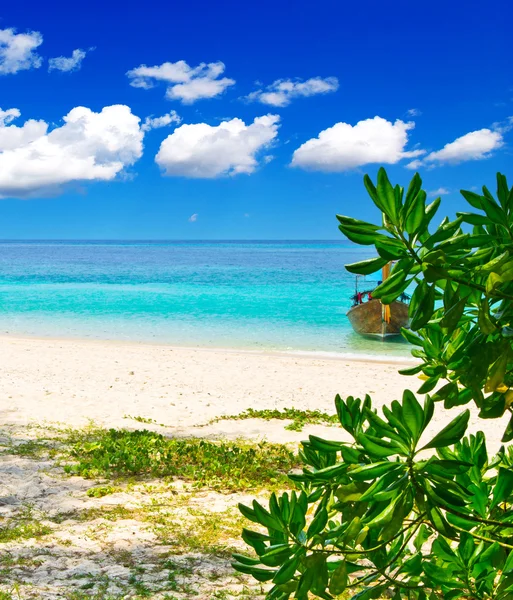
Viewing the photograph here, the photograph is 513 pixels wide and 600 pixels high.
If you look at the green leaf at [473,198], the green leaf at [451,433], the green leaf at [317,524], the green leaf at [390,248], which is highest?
the green leaf at [473,198]

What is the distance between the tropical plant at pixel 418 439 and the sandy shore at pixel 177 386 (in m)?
6.64

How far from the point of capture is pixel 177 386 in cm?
1248

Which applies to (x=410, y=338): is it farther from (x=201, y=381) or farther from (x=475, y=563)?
(x=201, y=381)

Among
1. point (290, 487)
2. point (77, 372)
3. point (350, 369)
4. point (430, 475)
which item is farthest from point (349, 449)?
point (350, 369)

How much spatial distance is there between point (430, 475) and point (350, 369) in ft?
49.5

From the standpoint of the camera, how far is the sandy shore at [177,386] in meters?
9.10

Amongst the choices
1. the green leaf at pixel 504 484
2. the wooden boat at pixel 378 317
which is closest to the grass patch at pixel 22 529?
the green leaf at pixel 504 484

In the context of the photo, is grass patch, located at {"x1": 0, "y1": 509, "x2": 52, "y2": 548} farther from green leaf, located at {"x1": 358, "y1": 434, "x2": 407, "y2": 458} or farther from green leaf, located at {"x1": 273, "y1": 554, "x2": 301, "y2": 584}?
green leaf, located at {"x1": 358, "y1": 434, "x2": 407, "y2": 458}

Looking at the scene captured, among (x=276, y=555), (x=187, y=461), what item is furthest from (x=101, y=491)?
(x=276, y=555)

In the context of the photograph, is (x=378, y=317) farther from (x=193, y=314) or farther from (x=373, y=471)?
(x=373, y=471)

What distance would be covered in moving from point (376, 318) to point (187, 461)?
1781 centimetres

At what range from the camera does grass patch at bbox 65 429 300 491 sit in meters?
6.03

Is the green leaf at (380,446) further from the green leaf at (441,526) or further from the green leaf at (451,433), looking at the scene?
the green leaf at (441,526)

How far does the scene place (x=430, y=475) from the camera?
1156 millimetres
